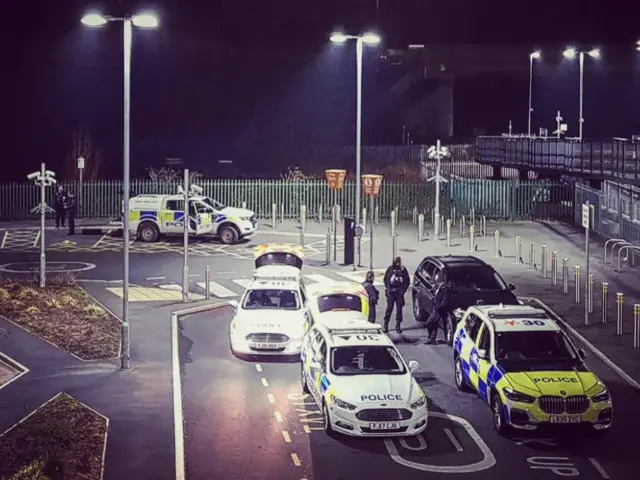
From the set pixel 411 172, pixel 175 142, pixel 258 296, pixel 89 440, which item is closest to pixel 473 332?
pixel 258 296

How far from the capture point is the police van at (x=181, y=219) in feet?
131

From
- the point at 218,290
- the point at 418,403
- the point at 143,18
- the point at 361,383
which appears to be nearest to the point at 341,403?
the point at 361,383

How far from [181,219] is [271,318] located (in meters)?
18.8

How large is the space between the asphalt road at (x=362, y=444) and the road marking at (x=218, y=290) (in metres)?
8.82

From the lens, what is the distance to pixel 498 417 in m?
17.1

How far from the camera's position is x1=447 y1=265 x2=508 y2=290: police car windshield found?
25.0 metres

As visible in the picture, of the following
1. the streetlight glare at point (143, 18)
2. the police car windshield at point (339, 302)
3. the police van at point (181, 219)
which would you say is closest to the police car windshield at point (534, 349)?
the police car windshield at point (339, 302)

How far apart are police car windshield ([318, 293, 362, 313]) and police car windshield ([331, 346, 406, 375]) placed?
521cm

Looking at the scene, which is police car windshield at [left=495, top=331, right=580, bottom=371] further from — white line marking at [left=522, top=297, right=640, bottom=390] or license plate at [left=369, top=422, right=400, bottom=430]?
white line marking at [left=522, top=297, right=640, bottom=390]

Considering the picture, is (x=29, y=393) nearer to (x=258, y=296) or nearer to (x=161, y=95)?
(x=258, y=296)

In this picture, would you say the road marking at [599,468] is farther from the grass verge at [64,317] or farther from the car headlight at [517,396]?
the grass verge at [64,317]

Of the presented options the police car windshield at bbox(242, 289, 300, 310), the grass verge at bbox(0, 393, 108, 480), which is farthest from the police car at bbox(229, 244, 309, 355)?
the grass verge at bbox(0, 393, 108, 480)

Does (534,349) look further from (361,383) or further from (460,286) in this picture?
(460,286)

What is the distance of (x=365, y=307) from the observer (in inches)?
949
